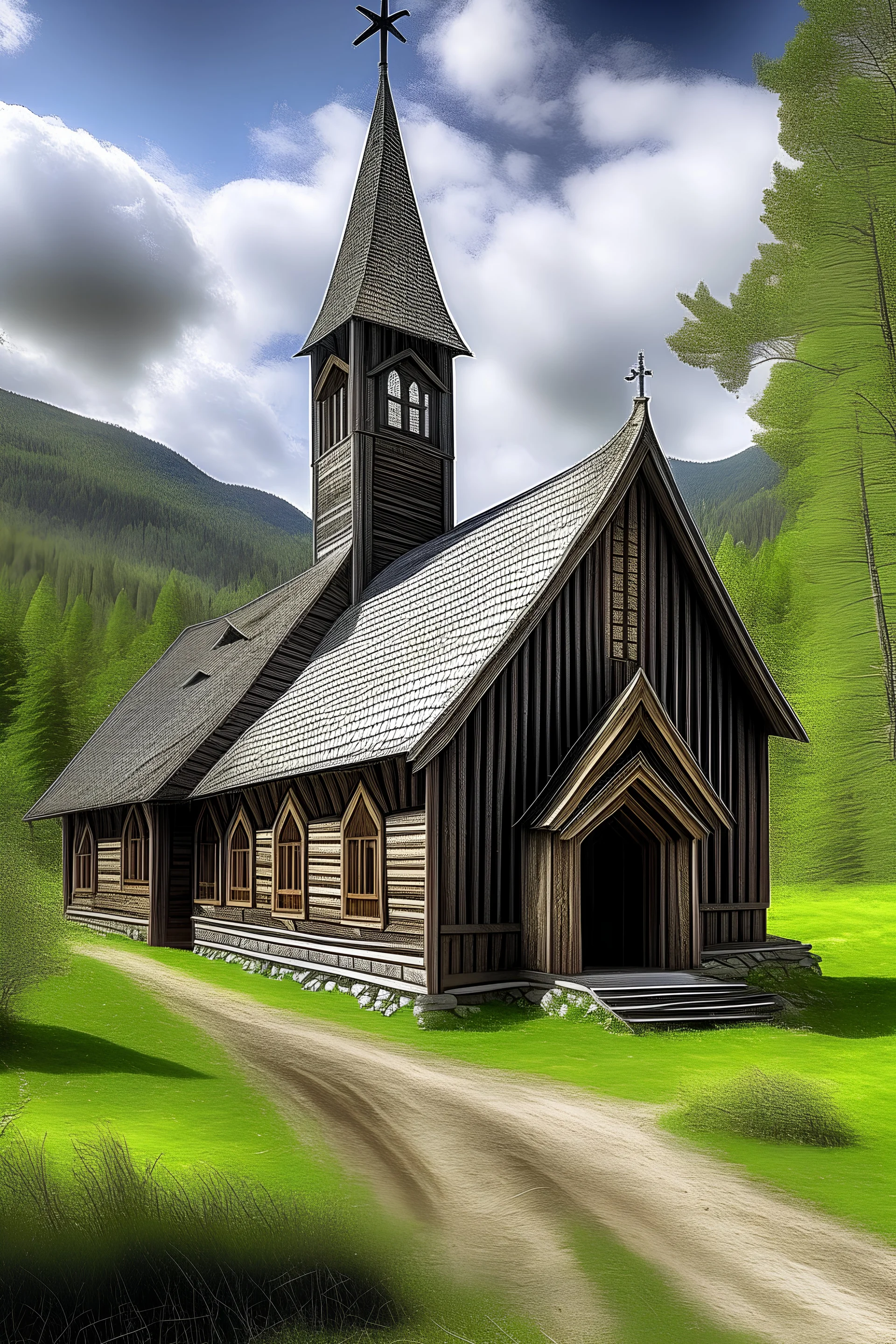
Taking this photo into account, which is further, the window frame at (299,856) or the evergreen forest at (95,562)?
the evergreen forest at (95,562)

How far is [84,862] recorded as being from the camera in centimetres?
3111

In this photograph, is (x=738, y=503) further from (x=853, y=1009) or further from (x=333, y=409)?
(x=853, y=1009)

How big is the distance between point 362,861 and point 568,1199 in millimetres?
9885

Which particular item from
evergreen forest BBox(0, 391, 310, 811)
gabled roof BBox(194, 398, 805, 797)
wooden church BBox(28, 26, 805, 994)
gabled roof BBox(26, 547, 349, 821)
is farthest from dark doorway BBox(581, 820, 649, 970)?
evergreen forest BBox(0, 391, 310, 811)

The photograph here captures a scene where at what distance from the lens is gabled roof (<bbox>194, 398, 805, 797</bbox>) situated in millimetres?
15531

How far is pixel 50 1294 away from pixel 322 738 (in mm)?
13199

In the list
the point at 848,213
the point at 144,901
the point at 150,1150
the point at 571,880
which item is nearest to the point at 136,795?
the point at 144,901

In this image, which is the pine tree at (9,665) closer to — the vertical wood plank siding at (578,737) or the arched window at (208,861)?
the arched window at (208,861)

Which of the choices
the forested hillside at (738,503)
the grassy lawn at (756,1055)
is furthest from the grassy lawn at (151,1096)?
the forested hillside at (738,503)

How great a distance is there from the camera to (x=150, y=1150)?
7855mm

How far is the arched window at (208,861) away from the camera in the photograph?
23312 millimetres

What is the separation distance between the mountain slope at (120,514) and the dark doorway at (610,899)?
76.2 metres

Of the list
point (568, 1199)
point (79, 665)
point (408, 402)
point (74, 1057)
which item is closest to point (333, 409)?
point (408, 402)

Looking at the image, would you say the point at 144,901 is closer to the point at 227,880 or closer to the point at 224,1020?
the point at 227,880
